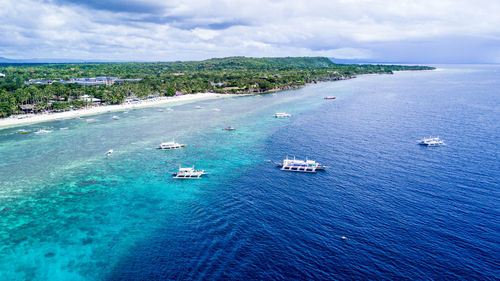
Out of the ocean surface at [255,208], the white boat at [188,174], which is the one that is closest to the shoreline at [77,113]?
the ocean surface at [255,208]

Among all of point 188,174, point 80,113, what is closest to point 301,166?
point 188,174

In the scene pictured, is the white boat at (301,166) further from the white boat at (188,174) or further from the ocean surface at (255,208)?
the white boat at (188,174)

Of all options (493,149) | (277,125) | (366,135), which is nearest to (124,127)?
(277,125)

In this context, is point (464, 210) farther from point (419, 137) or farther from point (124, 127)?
point (124, 127)

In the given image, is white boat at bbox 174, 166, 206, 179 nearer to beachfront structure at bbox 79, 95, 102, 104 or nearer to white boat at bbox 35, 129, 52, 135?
white boat at bbox 35, 129, 52, 135

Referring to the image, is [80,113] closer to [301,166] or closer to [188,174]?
[188,174]

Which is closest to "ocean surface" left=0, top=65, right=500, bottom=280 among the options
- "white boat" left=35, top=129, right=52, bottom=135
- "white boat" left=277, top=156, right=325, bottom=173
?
"white boat" left=277, top=156, right=325, bottom=173

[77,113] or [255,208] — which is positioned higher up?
[77,113]
